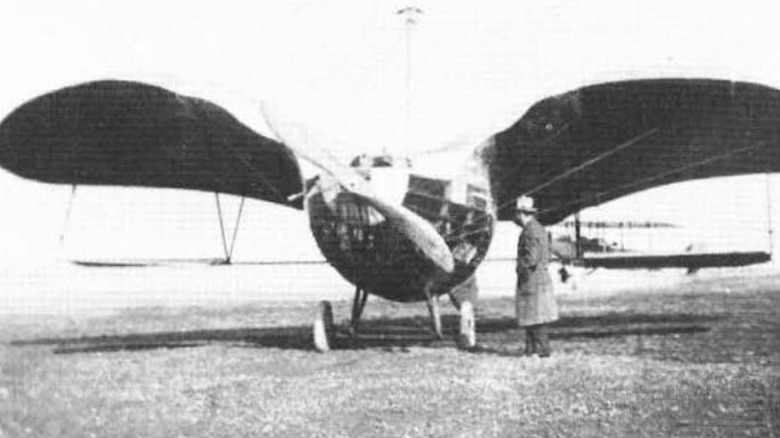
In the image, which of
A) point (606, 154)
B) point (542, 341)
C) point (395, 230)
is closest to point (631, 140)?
point (606, 154)

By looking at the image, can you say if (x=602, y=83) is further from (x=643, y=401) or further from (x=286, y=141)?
(x=643, y=401)

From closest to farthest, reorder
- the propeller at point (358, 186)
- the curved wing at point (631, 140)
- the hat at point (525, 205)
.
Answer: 1. the propeller at point (358, 186)
2. the curved wing at point (631, 140)
3. the hat at point (525, 205)

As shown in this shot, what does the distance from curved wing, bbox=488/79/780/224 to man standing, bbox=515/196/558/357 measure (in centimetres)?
126

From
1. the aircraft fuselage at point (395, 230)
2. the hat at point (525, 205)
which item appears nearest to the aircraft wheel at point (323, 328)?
the aircraft fuselage at point (395, 230)

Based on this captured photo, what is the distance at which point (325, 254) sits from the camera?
36.9 ft

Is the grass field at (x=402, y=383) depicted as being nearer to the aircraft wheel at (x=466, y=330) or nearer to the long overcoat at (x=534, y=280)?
the aircraft wheel at (x=466, y=330)

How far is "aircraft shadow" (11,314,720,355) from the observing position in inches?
495

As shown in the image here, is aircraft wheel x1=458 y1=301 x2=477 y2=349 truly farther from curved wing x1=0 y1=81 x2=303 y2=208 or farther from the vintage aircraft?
curved wing x1=0 y1=81 x2=303 y2=208

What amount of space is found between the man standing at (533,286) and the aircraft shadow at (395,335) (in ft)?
2.27

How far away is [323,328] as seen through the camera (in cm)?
1173

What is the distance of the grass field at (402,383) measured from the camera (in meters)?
6.16

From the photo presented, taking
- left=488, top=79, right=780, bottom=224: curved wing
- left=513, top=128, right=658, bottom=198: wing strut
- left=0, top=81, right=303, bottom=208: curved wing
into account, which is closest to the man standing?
left=488, top=79, right=780, bottom=224: curved wing

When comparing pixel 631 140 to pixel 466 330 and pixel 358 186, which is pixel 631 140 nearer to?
pixel 466 330

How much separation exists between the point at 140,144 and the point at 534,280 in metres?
5.79
